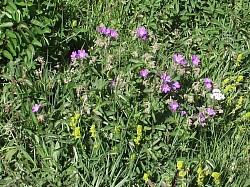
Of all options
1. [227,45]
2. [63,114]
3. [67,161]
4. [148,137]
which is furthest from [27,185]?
[227,45]

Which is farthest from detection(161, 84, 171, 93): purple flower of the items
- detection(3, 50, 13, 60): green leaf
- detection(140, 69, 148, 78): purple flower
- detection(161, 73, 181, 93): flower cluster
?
detection(3, 50, 13, 60): green leaf

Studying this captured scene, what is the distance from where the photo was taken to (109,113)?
3160mm

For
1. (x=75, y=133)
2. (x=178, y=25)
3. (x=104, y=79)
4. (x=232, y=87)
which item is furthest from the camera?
(x=178, y=25)

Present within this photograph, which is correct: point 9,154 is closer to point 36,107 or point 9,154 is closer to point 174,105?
point 36,107

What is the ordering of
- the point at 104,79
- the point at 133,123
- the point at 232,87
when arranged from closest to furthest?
the point at 133,123 → the point at 104,79 → the point at 232,87

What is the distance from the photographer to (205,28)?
438cm

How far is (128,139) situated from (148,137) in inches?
4.4

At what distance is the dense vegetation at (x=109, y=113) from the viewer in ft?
9.86

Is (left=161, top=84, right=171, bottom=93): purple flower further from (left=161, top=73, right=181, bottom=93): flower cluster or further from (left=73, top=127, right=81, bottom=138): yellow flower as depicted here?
(left=73, top=127, right=81, bottom=138): yellow flower

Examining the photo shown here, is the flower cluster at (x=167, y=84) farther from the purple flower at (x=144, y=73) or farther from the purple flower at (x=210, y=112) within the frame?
the purple flower at (x=210, y=112)

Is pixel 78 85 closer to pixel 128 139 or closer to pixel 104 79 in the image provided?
pixel 104 79

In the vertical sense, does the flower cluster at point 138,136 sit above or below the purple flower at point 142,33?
below

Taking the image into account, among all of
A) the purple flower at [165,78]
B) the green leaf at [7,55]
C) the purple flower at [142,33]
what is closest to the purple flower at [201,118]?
the purple flower at [165,78]

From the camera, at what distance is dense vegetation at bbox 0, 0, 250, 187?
3006 mm
